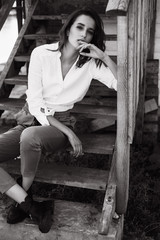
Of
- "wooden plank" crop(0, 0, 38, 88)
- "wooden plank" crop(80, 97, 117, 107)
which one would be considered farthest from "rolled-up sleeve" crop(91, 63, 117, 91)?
"wooden plank" crop(0, 0, 38, 88)

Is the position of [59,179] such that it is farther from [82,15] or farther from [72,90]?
[82,15]

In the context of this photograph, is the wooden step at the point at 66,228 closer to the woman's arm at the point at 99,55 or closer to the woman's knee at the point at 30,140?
the woman's knee at the point at 30,140

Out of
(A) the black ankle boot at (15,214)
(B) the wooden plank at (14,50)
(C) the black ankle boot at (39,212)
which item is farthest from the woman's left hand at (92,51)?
(B) the wooden plank at (14,50)

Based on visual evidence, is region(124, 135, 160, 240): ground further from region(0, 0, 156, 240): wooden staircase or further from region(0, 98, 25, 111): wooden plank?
region(0, 98, 25, 111): wooden plank

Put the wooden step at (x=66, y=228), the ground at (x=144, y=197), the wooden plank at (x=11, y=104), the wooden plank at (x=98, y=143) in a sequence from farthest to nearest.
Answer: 1. the wooden plank at (x=11, y=104)
2. the ground at (x=144, y=197)
3. the wooden plank at (x=98, y=143)
4. the wooden step at (x=66, y=228)

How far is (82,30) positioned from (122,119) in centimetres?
86

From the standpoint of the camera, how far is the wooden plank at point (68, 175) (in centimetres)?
320

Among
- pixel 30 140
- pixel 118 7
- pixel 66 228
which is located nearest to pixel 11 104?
pixel 30 140

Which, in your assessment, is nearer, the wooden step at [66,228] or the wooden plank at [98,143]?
the wooden step at [66,228]

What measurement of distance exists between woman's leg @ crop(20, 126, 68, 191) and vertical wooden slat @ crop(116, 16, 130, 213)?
526mm

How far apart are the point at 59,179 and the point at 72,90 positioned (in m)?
0.81

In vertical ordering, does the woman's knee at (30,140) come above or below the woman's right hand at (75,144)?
above

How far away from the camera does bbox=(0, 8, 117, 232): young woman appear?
2947 millimetres

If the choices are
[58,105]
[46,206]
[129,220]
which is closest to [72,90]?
[58,105]
